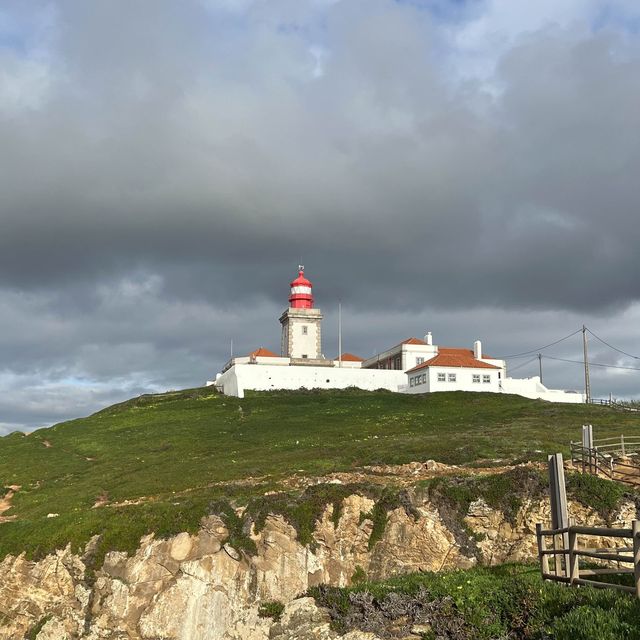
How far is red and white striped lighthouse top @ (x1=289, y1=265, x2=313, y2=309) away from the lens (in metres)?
117

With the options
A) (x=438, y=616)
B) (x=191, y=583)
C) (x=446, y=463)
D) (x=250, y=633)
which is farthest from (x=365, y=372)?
(x=438, y=616)

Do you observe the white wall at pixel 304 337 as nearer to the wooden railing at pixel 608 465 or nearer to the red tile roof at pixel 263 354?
the red tile roof at pixel 263 354

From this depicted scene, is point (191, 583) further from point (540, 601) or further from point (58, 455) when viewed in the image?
point (58, 455)

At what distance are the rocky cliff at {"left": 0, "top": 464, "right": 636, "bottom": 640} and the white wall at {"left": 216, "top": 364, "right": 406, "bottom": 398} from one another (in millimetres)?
60551

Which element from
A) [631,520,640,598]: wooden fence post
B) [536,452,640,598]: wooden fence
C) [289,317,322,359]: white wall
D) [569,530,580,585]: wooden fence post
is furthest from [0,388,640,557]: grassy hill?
[631,520,640,598]: wooden fence post

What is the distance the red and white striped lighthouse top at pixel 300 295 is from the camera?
4619 inches

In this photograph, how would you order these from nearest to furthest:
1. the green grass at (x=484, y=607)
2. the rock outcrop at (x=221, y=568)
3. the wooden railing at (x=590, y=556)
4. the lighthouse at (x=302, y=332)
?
1. the green grass at (x=484, y=607)
2. the wooden railing at (x=590, y=556)
3. the rock outcrop at (x=221, y=568)
4. the lighthouse at (x=302, y=332)

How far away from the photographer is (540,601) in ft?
47.3

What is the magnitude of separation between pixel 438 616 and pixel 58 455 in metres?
54.4

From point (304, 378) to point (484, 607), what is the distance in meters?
81.2

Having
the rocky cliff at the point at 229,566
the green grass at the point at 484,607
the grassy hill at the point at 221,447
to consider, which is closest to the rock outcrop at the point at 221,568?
the rocky cliff at the point at 229,566

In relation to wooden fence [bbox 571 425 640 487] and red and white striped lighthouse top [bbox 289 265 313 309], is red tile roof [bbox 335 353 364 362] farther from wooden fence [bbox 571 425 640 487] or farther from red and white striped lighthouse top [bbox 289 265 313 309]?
wooden fence [bbox 571 425 640 487]

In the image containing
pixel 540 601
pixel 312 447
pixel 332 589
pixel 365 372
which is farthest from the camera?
pixel 365 372

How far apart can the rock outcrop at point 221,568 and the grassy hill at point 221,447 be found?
4.93ft
